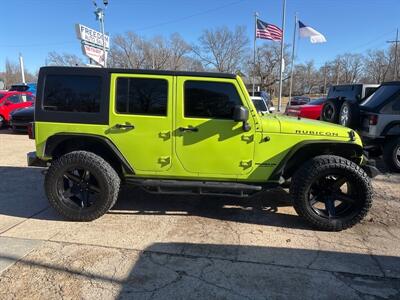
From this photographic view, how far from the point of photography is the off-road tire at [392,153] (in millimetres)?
7426

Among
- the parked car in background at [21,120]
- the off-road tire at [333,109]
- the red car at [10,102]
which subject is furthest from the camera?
the red car at [10,102]

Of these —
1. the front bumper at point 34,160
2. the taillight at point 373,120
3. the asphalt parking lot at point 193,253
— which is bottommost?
the asphalt parking lot at point 193,253

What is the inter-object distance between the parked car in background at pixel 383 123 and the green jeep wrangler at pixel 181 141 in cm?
324

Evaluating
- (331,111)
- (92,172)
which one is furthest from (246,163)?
(331,111)

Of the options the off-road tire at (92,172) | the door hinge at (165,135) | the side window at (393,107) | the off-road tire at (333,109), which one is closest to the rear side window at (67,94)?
the off-road tire at (92,172)

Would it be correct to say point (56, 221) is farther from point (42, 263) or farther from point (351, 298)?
point (351, 298)

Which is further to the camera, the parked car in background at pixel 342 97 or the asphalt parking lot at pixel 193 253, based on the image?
the parked car in background at pixel 342 97

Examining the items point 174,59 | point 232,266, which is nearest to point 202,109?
point 232,266

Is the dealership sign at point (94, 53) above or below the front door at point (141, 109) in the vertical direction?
above

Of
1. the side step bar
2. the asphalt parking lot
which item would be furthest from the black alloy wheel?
the side step bar

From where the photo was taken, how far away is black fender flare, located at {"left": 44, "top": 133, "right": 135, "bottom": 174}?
15.1 feet

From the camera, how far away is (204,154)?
15.0 ft

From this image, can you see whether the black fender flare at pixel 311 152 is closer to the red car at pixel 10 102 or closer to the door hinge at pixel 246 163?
the door hinge at pixel 246 163

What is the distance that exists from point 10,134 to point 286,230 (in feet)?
38.9
